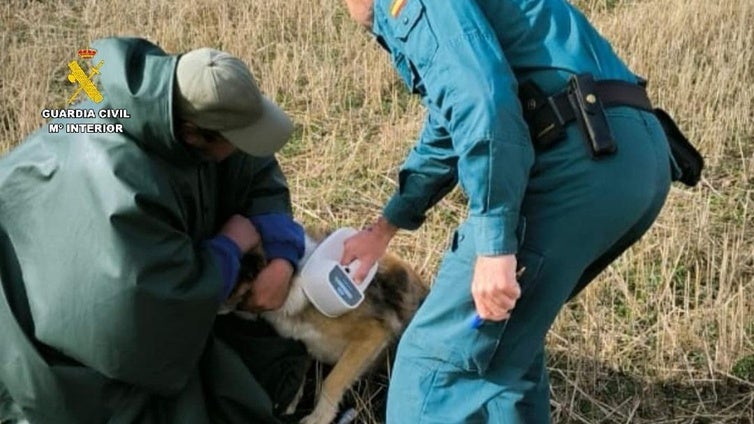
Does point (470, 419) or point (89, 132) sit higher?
point (89, 132)

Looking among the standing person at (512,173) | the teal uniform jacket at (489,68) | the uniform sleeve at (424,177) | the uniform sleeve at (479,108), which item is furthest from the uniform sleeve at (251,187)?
the uniform sleeve at (479,108)

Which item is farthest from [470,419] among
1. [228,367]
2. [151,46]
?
[151,46]

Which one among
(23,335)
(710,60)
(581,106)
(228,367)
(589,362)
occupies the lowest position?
(710,60)

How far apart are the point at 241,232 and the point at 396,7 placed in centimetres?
125

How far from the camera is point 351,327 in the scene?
418 centimetres

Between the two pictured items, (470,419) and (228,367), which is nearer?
(470,419)

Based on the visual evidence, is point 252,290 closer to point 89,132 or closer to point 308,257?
point 308,257

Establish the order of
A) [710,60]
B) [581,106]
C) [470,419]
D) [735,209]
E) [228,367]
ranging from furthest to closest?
[710,60] → [735,209] → [228,367] → [470,419] → [581,106]

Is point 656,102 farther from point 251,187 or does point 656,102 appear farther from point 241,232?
point 241,232

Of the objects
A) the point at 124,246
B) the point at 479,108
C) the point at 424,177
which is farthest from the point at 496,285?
the point at 124,246

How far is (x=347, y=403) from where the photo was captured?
→ 4.18 meters

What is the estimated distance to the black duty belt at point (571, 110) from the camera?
103 inches

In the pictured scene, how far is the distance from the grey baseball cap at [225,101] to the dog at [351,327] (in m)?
0.90

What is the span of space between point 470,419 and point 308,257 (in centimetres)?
119
